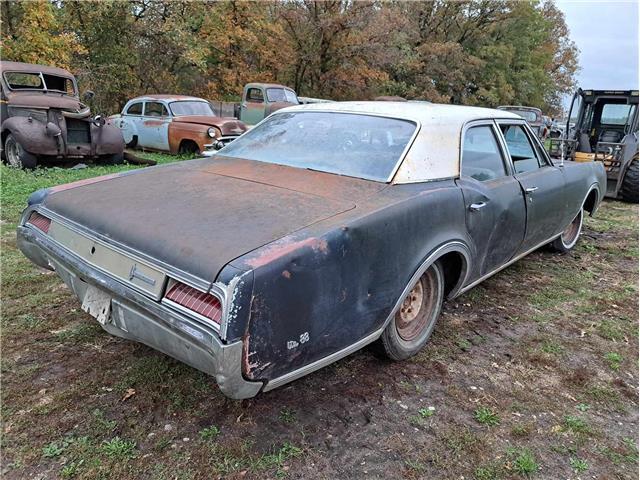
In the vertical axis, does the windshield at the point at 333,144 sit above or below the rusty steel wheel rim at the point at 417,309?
above

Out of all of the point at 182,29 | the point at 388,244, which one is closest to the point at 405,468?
the point at 388,244

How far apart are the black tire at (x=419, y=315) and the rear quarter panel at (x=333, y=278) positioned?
385mm

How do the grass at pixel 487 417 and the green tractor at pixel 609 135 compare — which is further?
the green tractor at pixel 609 135

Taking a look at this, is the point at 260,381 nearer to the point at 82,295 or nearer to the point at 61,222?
the point at 82,295

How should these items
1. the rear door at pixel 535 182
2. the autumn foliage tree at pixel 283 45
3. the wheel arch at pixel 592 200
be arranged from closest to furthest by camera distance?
the rear door at pixel 535 182
the wheel arch at pixel 592 200
the autumn foliage tree at pixel 283 45

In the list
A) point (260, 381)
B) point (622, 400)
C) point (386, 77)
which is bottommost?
point (622, 400)

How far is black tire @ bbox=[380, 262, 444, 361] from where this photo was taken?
2953mm

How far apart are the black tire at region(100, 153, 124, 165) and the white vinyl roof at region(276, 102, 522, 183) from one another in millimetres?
7081

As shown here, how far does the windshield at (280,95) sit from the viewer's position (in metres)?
13.8

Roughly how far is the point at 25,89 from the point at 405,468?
1009cm

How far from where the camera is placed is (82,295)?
254cm

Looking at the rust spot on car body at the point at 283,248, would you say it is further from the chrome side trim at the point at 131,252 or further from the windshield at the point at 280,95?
the windshield at the point at 280,95

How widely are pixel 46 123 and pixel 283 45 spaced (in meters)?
15.5

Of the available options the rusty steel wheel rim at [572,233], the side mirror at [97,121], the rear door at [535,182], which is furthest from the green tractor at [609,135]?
the side mirror at [97,121]
